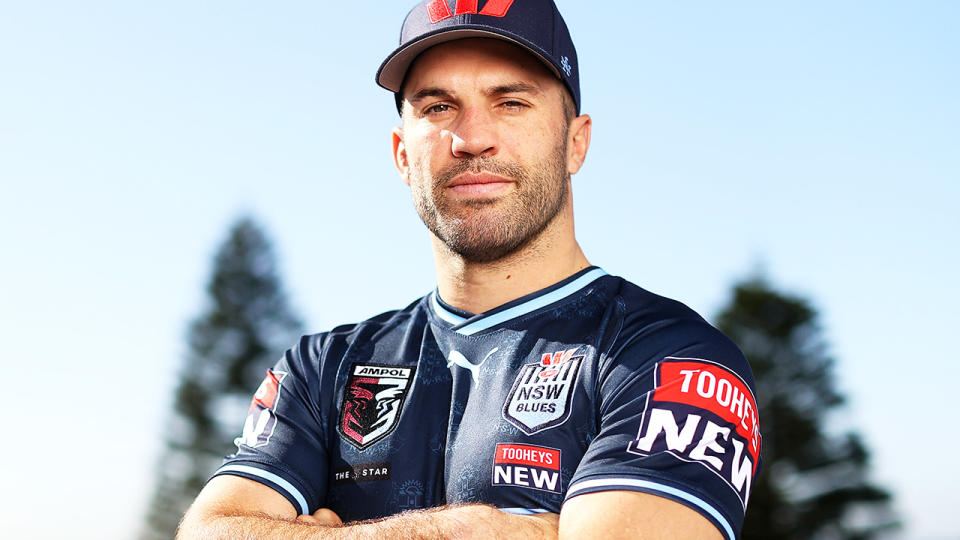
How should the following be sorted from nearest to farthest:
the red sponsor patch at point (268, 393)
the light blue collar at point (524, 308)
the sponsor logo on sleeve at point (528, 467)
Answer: the sponsor logo on sleeve at point (528, 467), the light blue collar at point (524, 308), the red sponsor patch at point (268, 393)

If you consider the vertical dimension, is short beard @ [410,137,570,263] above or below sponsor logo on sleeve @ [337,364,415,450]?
above

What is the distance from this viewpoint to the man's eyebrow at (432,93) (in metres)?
3.71

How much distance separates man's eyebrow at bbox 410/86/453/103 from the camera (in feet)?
12.2

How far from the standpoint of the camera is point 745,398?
3.18 metres

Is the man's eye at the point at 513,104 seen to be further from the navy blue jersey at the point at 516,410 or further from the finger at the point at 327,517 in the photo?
the finger at the point at 327,517

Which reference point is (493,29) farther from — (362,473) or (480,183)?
(362,473)

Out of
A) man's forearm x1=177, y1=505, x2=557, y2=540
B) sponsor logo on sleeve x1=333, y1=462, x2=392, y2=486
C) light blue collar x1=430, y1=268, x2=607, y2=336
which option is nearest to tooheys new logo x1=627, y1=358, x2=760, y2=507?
man's forearm x1=177, y1=505, x2=557, y2=540

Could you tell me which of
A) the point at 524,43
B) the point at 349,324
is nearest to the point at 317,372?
the point at 349,324

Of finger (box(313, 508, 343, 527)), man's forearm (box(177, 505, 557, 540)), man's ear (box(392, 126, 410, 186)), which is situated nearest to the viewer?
man's forearm (box(177, 505, 557, 540))

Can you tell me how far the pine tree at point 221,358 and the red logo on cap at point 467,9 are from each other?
29.5 m

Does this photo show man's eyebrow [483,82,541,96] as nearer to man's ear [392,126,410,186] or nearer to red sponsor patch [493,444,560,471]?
man's ear [392,126,410,186]

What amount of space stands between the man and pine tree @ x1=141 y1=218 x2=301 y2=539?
29.2 metres

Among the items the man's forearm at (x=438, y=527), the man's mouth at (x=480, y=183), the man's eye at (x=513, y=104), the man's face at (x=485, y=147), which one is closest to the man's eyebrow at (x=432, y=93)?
the man's face at (x=485, y=147)

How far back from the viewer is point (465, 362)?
3.62 m
